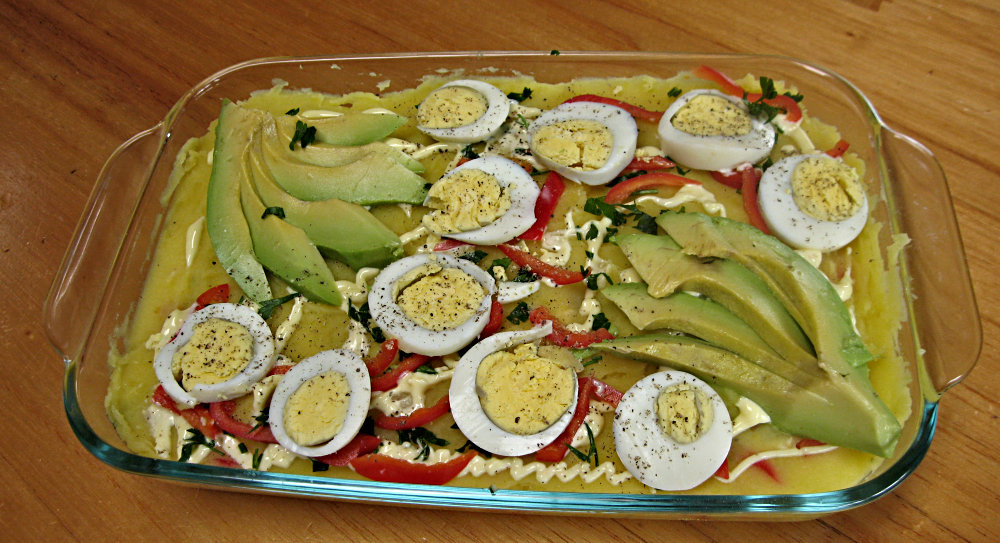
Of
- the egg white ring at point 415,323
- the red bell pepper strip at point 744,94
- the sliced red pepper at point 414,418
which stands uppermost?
the red bell pepper strip at point 744,94

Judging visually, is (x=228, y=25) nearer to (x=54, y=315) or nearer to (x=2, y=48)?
(x=2, y=48)

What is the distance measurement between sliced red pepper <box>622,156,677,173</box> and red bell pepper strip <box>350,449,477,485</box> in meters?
1.62

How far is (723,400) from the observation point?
2.64 meters

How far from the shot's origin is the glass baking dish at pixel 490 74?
2.40 m

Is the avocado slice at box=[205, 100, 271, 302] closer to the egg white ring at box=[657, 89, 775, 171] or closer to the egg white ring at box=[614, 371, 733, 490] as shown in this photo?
the egg white ring at box=[614, 371, 733, 490]

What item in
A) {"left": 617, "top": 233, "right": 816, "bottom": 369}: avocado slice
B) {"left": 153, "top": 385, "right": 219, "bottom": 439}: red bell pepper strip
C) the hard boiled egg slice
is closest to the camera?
{"left": 617, "top": 233, "right": 816, "bottom": 369}: avocado slice

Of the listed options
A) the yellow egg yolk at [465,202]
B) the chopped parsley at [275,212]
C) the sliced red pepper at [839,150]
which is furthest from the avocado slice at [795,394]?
the chopped parsley at [275,212]

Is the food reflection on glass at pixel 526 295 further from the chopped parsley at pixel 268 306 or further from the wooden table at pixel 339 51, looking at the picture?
the wooden table at pixel 339 51

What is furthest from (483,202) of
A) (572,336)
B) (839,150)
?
(839,150)

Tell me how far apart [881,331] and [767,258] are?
2.01 ft

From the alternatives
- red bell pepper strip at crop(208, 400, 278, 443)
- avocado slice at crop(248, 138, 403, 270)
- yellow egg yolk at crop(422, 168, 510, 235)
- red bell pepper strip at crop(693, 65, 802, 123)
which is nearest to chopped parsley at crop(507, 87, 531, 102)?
yellow egg yolk at crop(422, 168, 510, 235)

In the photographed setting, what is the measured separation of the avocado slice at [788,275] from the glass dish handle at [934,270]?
315 mm

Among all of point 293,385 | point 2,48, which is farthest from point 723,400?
point 2,48

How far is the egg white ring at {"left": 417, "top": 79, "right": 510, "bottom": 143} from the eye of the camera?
333 cm
